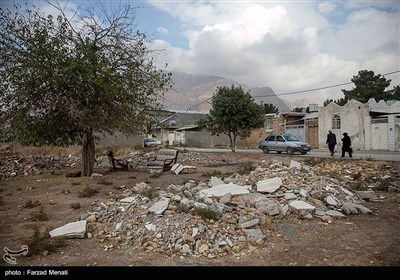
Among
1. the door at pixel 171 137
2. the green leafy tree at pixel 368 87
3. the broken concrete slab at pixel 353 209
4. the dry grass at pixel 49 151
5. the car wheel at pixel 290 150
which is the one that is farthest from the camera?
the door at pixel 171 137

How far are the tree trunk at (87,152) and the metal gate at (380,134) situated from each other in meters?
24.8

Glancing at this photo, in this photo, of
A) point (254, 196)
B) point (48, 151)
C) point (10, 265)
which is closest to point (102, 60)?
point (254, 196)

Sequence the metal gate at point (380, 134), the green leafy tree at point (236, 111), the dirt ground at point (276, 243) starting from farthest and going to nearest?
the metal gate at point (380, 134) → the green leafy tree at point (236, 111) → the dirt ground at point (276, 243)

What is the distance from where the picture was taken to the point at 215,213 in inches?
245

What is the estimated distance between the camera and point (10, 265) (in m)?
4.71

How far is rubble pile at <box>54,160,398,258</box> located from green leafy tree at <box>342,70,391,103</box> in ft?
140

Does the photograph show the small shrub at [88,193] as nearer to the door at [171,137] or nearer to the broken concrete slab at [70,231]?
the broken concrete slab at [70,231]

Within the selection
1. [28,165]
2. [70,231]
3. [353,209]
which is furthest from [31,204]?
[28,165]

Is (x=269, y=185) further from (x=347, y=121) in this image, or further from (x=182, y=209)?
(x=347, y=121)

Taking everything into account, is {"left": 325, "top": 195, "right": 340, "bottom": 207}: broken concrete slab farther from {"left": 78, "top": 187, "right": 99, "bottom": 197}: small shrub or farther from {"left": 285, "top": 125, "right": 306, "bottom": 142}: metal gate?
{"left": 285, "top": 125, "right": 306, "bottom": 142}: metal gate

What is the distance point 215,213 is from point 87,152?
881 centimetres

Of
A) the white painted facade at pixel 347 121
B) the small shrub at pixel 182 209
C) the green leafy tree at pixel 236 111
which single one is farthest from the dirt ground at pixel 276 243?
the white painted facade at pixel 347 121

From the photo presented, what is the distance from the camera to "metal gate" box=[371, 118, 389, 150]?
26.8 m

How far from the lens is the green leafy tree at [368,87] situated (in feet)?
149
